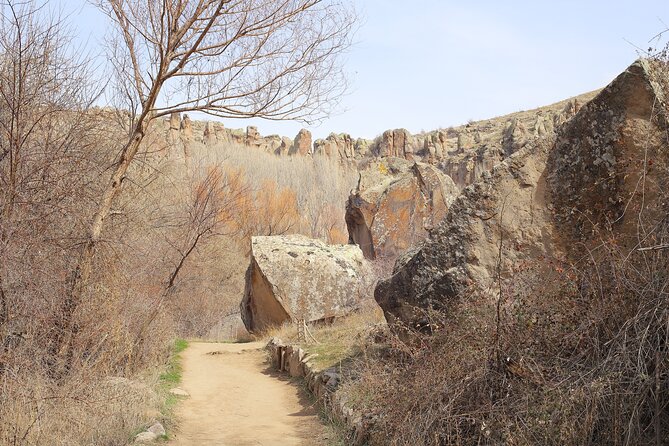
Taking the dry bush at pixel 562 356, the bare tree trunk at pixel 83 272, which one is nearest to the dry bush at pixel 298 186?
the bare tree trunk at pixel 83 272

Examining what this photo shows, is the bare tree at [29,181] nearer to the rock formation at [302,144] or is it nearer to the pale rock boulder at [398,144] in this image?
the pale rock boulder at [398,144]

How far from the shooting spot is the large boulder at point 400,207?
21.7 meters

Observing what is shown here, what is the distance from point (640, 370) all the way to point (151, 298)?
9983mm

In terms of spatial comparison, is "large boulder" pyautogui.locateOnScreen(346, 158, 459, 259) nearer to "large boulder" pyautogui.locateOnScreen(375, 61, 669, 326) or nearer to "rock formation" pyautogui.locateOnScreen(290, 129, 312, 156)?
"large boulder" pyautogui.locateOnScreen(375, 61, 669, 326)

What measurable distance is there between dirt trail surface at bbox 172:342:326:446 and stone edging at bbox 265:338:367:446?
0.21 meters

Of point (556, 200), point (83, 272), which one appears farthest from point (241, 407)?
point (556, 200)

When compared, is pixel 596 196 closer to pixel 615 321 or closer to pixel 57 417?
pixel 615 321

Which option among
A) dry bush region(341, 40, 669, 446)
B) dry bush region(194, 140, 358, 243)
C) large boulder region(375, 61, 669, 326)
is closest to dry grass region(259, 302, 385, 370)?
large boulder region(375, 61, 669, 326)

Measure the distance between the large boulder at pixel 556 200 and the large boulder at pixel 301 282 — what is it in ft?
30.7

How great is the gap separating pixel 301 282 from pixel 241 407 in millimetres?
6876

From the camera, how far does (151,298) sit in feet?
41.6

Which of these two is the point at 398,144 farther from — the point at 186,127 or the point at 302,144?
the point at 186,127

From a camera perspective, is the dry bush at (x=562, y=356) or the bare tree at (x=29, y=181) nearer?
the dry bush at (x=562, y=356)

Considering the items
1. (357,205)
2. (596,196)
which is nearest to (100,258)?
(596,196)
